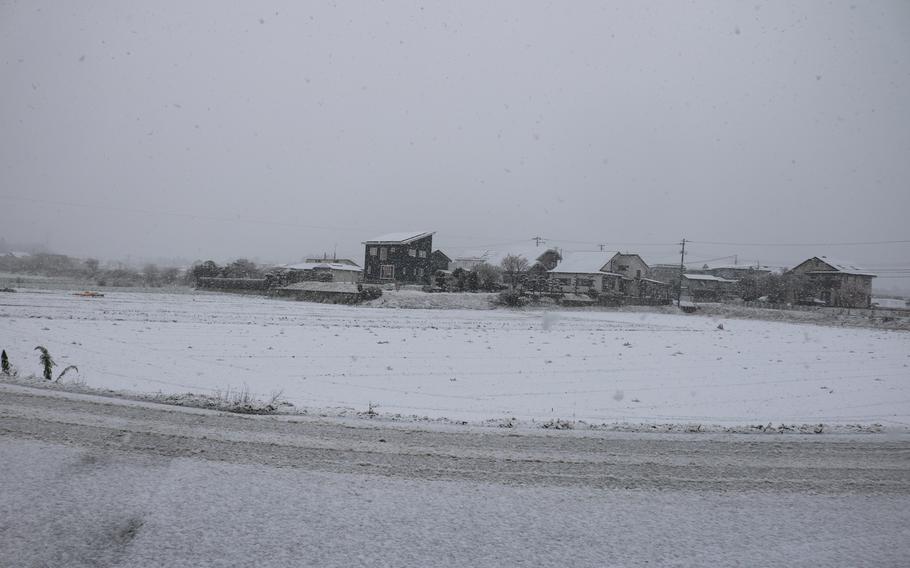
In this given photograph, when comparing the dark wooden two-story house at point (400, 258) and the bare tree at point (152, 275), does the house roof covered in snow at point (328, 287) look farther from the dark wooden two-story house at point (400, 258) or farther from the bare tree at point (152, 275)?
the bare tree at point (152, 275)

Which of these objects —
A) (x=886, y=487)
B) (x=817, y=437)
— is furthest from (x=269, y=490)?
(x=817, y=437)

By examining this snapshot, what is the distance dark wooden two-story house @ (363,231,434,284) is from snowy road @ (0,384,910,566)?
199 ft

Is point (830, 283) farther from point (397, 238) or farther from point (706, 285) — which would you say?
point (397, 238)

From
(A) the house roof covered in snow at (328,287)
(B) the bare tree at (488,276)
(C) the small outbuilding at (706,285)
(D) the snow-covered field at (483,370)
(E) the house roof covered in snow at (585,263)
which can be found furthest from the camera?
(C) the small outbuilding at (706,285)

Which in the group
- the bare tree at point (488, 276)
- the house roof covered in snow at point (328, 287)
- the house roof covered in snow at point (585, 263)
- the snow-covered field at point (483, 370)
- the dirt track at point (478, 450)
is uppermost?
the house roof covered in snow at point (585, 263)

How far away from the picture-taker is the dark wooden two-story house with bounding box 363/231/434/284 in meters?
66.9

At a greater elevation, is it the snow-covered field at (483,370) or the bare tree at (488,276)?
the bare tree at (488,276)

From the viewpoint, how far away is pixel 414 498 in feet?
13.9

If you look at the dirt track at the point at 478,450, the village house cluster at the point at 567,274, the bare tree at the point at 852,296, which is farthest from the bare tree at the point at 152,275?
the bare tree at the point at 852,296

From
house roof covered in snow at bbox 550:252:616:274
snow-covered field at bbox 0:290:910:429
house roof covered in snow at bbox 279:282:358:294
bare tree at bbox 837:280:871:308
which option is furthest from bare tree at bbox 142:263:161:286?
bare tree at bbox 837:280:871:308

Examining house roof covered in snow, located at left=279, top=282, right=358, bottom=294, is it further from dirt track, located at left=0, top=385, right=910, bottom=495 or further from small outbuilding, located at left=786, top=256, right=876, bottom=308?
small outbuilding, located at left=786, top=256, right=876, bottom=308

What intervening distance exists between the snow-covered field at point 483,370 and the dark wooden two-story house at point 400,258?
139 feet

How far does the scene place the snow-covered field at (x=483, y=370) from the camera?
31.3ft

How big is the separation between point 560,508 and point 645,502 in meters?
0.78
